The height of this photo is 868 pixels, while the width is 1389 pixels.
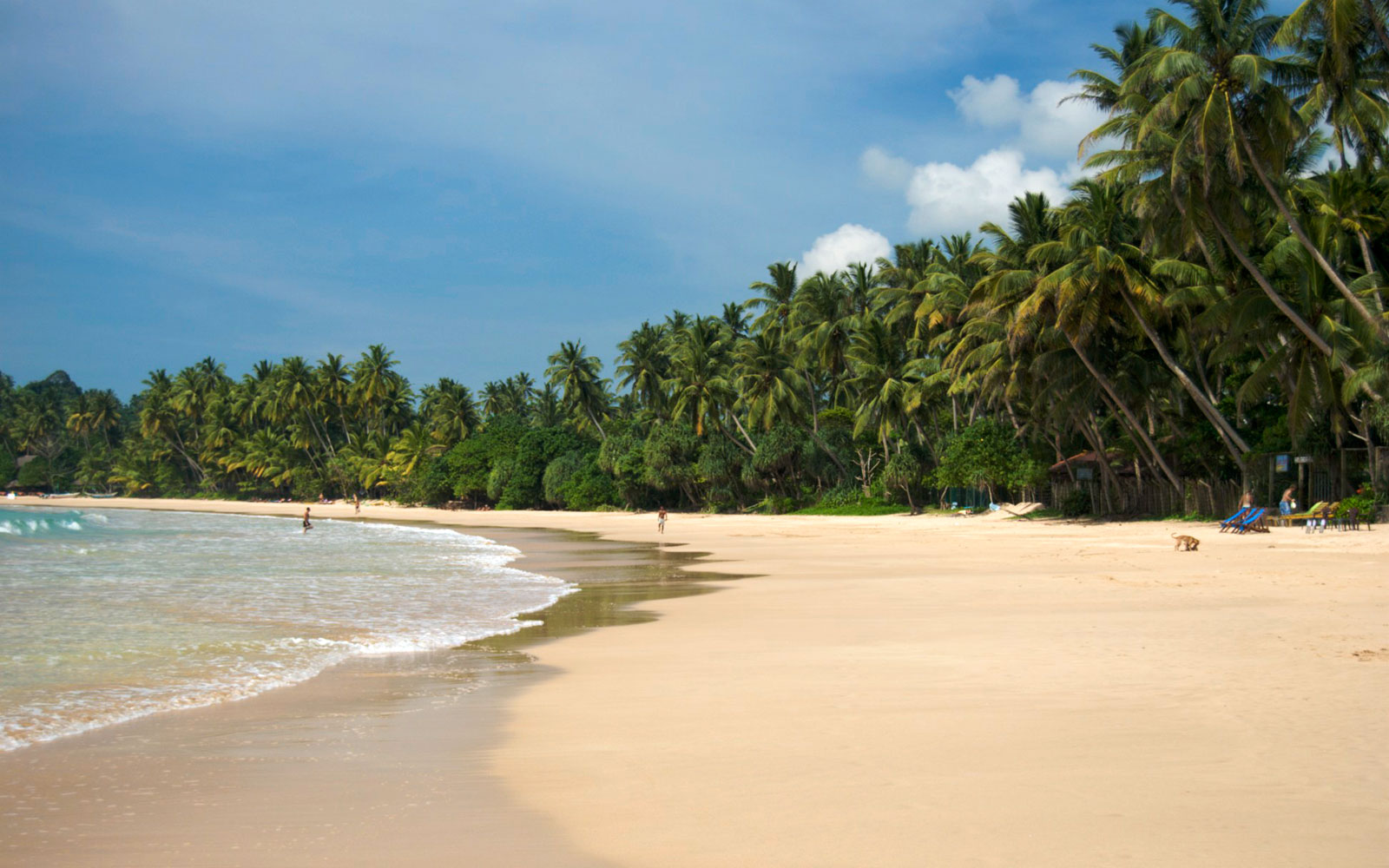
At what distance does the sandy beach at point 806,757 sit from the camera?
3938mm

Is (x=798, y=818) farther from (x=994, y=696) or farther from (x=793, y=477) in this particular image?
(x=793, y=477)

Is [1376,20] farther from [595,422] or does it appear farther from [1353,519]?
[595,422]

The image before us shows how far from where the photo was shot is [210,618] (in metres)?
11.9

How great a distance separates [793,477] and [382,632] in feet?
132

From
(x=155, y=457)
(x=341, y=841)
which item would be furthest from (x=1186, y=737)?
(x=155, y=457)

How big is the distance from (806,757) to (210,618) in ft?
31.2

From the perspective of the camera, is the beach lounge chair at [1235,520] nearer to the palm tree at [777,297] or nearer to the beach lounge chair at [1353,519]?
the beach lounge chair at [1353,519]

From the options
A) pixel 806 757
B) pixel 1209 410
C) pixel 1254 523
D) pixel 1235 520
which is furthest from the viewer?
pixel 1209 410

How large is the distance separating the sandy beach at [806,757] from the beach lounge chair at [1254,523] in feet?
45.5

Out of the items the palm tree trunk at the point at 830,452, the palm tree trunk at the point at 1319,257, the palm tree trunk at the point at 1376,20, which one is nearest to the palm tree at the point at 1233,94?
the palm tree trunk at the point at 1319,257

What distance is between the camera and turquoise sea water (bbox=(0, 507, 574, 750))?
24.2 ft

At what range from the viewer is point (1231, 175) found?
22.8 metres

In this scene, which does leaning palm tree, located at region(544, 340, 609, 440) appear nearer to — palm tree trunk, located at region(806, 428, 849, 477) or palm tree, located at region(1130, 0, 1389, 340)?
palm tree trunk, located at region(806, 428, 849, 477)

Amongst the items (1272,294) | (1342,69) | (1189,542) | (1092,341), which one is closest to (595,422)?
(1092,341)
